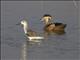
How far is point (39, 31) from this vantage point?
14.9 metres

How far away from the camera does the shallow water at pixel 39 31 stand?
1101cm

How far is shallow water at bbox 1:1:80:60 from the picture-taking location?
1101cm

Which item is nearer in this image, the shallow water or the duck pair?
the shallow water

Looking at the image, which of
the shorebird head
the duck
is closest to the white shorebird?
the duck

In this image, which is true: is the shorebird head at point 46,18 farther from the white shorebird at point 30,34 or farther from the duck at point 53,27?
the white shorebird at point 30,34

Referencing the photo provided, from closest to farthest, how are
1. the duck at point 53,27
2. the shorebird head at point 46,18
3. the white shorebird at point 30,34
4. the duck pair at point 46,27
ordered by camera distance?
the white shorebird at point 30,34, the duck pair at point 46,27, the duck at point 53,27, the shorebird head at point 46,18

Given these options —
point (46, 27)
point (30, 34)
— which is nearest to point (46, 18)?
point (46, 27)

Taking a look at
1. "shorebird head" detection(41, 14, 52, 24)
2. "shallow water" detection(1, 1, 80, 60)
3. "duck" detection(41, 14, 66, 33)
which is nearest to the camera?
"shallow water" detection(1, 1, 80, 60)

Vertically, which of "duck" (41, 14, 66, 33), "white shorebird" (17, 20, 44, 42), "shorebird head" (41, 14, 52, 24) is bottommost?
"white shorebird" (17, 20, 44, 42)

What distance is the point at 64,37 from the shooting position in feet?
44.2

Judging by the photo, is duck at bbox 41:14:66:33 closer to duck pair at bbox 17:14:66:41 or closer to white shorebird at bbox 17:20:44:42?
duck pair at bbox 17:14:66:41

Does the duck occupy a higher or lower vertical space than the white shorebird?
higher

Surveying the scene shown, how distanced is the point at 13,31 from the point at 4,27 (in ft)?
2.33

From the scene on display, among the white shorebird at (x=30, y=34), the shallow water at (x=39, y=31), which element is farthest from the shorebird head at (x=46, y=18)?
the white shorebird at (x=30, y=34)
